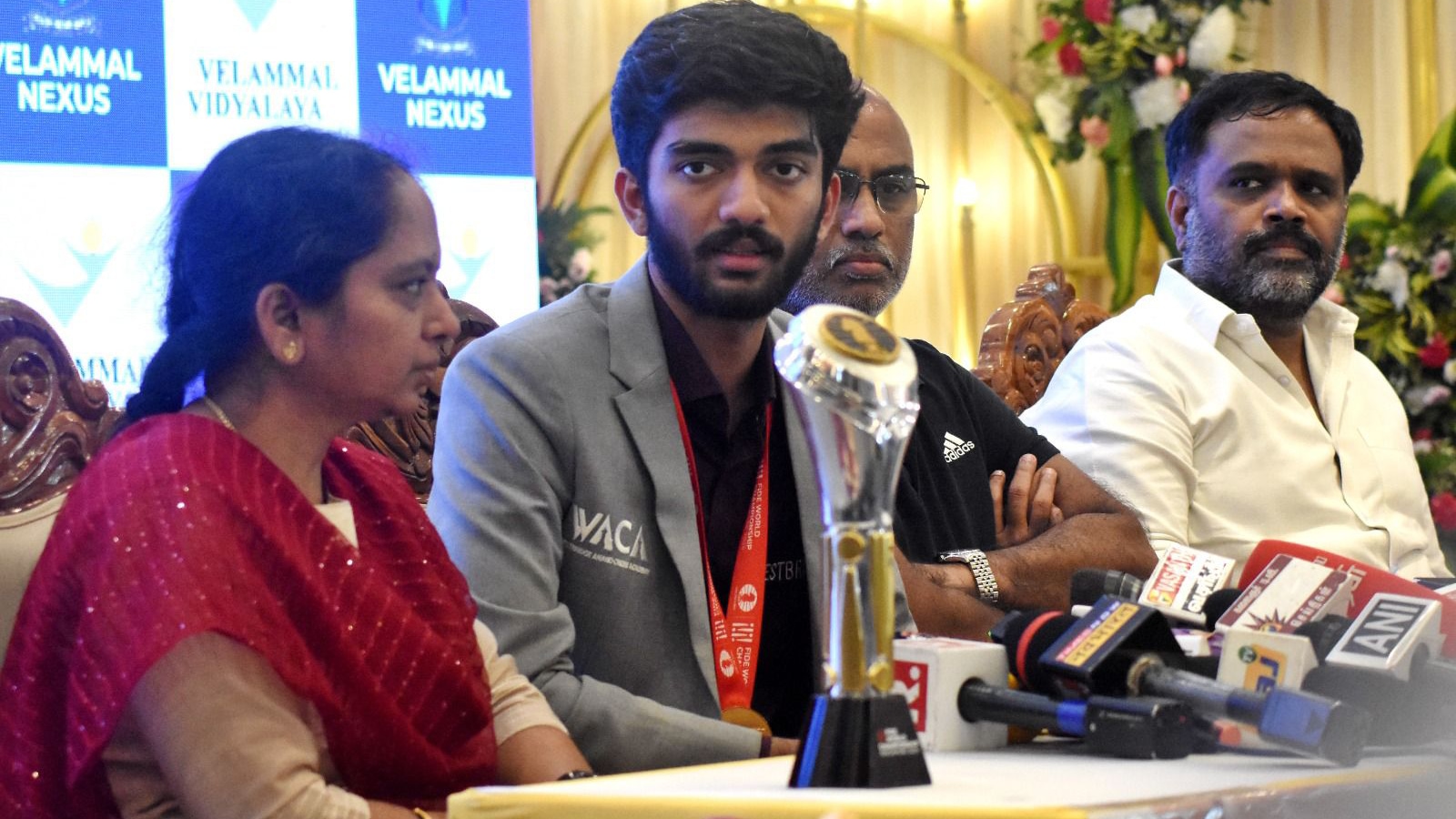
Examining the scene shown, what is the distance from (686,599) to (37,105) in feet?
12.1

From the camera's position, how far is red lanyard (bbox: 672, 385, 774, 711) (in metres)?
1.86

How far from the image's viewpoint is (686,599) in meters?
1.83

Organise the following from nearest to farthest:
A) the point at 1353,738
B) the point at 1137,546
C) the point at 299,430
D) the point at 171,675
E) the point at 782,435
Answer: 1. the point at 1353,738
2. the point at 171,675
3. the point at 299,430
4. the point at 782,435
5. the point at 1137,546

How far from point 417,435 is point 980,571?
815 mm

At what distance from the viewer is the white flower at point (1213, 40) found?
566 centimetres

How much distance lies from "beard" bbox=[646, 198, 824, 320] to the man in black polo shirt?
43 centimetres

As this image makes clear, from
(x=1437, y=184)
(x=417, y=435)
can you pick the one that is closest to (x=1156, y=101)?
(x=1437, y=184)

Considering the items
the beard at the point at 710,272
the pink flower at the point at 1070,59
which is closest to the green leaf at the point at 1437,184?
the pink flower at the point at 1070,59

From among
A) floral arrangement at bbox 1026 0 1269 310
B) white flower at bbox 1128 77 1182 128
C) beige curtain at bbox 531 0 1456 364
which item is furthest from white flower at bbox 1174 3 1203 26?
beige curtain at bbox 531 0 1456 364

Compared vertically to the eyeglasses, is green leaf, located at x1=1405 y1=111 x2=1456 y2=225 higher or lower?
higher

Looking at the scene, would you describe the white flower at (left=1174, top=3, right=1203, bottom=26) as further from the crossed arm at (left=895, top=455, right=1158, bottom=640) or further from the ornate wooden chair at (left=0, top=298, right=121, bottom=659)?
the ornate wooden chair at (left=0, top=298, right=121, bottom=659)

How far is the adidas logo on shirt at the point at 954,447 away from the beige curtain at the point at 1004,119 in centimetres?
390

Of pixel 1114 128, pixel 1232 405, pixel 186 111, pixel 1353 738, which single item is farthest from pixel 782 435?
pixel 1114 128

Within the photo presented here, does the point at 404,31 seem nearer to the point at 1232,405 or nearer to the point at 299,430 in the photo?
the point at 1232,405
